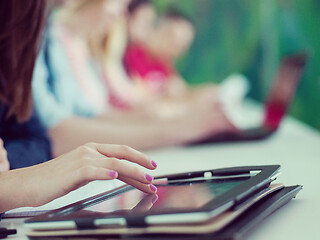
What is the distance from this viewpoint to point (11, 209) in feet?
1.89

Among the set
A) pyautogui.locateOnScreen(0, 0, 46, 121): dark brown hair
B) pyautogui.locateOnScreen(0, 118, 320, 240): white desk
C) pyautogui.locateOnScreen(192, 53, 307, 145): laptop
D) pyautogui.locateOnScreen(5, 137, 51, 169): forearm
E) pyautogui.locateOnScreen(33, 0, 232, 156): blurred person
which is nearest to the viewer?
pyautogui.locateOnScreen(0, 118, 320, 240): white desk

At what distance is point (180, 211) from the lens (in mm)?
403

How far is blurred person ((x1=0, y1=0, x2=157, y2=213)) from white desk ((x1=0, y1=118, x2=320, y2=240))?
0.18ft

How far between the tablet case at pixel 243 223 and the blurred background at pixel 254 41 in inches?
→ 45.1

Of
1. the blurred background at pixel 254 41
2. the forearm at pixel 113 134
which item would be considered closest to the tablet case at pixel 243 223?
the forearm at pixel 113 134

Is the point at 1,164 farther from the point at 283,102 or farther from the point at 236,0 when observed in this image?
the point at 236,0

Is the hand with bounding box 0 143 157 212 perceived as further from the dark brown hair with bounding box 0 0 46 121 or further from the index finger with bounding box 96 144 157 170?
the dark brown hair with bounding box 0 0 46 121

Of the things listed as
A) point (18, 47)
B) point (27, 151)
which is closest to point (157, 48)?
point (18, 47)

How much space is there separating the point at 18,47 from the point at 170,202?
0.58 metres

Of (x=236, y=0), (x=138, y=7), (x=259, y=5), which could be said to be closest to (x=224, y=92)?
(x=259, y=5)

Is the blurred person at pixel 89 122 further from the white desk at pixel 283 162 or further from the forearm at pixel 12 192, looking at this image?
the forearm at pixel 12 192

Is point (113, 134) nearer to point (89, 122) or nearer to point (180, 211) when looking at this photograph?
point (89, 122)

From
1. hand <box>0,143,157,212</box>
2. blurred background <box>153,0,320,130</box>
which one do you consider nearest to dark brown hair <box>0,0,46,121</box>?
hand <box>0,143,157,212</box>

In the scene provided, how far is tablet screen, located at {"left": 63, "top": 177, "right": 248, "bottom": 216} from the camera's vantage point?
1.49ft
